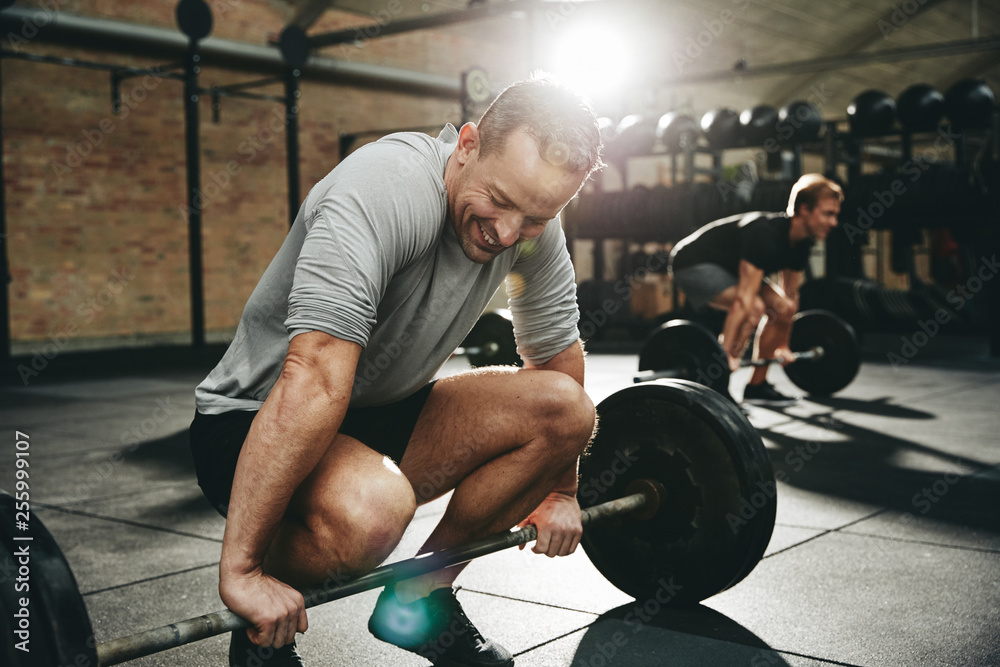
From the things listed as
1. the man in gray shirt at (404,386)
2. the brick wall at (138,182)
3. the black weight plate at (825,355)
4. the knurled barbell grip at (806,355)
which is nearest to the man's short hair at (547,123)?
the man in gray shirt at (404,386)

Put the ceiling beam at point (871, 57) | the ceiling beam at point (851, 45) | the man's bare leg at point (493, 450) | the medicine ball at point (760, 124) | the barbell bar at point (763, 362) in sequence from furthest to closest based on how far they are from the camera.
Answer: the ceiling beam at point (851, 45)
the ceiling beam at point (871, 57)
the medicine ball at point (760, 124)
the barbell bar at point (763, 362)
the man's bare leg at point (493, 450)

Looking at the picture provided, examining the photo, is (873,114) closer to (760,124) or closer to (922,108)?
(922,108)

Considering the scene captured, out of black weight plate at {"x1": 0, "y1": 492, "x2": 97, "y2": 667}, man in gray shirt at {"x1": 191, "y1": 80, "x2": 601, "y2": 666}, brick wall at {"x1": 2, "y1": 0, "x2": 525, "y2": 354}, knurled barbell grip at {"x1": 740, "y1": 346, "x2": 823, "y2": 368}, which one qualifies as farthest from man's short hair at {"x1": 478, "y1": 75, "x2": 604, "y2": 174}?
brick wall at {"x1": 2, "y1": 0, "x2": 525, "y2": 354}

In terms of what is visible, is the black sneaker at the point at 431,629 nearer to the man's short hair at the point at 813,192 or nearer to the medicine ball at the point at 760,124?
the man's short hair at the point at 813,192

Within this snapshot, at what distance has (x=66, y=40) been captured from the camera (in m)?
7.12

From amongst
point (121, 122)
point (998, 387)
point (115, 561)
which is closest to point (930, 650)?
point (115, 561)

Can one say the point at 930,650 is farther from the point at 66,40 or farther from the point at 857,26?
the point at 857,26

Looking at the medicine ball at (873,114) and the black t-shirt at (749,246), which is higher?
the medicine ball at (873,114)

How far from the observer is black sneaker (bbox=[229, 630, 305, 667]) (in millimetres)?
1195

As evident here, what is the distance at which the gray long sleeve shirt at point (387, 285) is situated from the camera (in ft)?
3.50

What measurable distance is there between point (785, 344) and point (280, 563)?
3657 millimetres

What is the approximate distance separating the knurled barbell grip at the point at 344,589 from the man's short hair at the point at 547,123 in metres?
0.57

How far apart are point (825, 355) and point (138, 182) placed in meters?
5.84

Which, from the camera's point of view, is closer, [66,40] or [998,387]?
[998,387]
